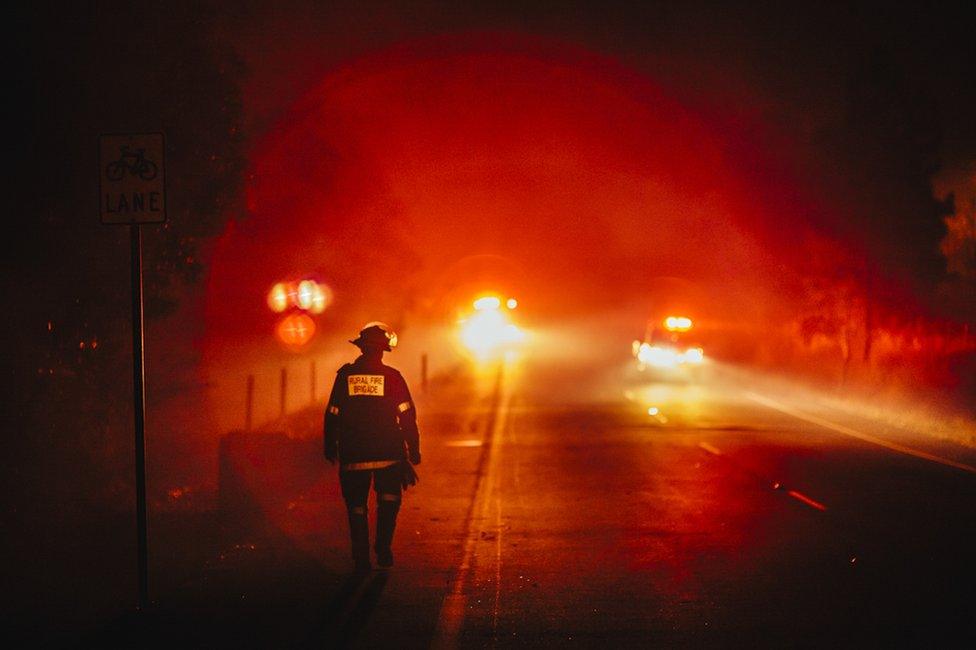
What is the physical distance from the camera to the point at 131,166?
24.0ft

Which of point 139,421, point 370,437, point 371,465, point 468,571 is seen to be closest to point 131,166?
point 139,421

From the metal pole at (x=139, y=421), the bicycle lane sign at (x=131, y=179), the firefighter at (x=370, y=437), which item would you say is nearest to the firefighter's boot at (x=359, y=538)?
the firefighter at (x=370, y=437)

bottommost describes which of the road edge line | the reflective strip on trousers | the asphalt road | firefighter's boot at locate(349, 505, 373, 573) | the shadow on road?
the road edge line

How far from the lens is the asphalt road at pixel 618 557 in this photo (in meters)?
6.92

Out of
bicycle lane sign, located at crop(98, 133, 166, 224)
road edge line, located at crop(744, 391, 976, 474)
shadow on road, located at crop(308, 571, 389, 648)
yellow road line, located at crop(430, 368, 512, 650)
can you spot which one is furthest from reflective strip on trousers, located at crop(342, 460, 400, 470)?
road edge line, located at crop(744, 391, 976, 474)

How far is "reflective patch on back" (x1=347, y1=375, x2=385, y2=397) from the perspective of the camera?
8578 mm

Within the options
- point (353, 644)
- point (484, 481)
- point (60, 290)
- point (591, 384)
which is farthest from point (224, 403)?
point (591, 384)

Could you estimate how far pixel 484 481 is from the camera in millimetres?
13711

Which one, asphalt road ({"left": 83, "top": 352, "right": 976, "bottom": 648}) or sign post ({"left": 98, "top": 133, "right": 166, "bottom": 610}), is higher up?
sign post ({"left": 98, "top": 133, "right": 166, "bottom": 610})

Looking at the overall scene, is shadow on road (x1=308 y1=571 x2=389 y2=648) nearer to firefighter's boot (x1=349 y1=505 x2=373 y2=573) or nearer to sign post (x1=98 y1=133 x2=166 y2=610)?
firefighter's boot (x1=349 y1=505 x2=373 y2=573)

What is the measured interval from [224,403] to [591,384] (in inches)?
625

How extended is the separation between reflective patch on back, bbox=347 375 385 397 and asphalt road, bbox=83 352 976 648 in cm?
154

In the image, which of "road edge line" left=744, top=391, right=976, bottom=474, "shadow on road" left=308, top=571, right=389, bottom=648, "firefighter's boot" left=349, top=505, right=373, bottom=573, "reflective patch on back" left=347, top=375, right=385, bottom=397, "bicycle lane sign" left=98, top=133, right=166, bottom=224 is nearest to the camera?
"shadow on road" left=308, top=571, right=389, bottom=648

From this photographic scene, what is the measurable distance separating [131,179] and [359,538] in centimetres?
343
